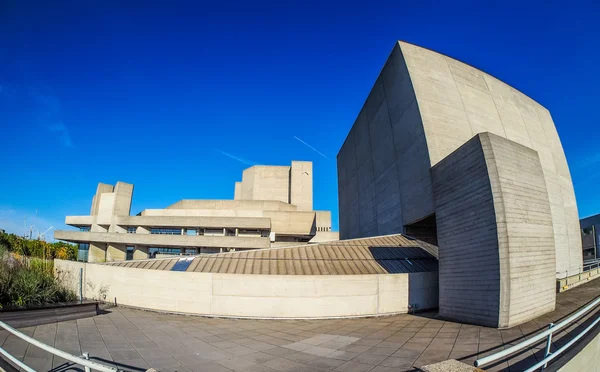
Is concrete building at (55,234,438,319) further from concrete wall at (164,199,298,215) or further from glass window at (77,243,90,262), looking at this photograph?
glass window at (77,243,90,262)

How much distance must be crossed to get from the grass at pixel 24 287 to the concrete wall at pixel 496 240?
57.8 feet

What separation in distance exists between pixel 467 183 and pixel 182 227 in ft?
133

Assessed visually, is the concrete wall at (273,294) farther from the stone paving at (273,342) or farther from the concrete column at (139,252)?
the concrete column at (139,252)

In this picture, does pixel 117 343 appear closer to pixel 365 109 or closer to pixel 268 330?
pixel 268 330

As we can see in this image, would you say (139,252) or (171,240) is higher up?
(171,240)

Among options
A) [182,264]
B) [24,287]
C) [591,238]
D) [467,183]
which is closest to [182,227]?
[182,264]

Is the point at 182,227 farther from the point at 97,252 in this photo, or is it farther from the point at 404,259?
the point at 404,259

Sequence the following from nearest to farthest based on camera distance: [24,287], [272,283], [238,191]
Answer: [24,287], [272,283], [238,191]

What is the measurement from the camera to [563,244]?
1030 inches

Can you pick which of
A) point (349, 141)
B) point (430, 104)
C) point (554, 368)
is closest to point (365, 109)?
point (349, 141)

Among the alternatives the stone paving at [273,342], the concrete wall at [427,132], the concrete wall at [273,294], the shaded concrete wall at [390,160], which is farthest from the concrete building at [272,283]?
the concrete wall at [427,132]

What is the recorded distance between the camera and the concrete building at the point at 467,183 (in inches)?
442

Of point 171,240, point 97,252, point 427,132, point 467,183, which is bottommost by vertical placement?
point 97,252

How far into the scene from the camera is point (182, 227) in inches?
1714
